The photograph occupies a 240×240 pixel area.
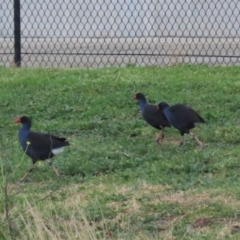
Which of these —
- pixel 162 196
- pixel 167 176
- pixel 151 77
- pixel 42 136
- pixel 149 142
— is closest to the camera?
pixel 162 196

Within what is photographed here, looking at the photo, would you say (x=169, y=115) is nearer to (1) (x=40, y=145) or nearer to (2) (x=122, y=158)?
(2) (x=122, y=158)

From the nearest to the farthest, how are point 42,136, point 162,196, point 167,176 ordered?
point 162,196 → point 167,176 → point 42,136

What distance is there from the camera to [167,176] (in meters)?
7.34

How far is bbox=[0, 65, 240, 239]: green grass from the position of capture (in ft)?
20.2

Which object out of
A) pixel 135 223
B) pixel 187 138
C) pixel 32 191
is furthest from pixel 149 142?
pixel 135 223

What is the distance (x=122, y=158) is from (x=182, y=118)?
28.9 inches

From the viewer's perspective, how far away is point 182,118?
834 centimetres

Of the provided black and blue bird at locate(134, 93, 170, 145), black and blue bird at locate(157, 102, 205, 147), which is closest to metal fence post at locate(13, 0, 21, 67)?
black and blue bird at locate(134, 93, 170, 145)

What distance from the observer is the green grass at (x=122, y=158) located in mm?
6164

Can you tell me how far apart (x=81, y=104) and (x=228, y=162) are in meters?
2.47

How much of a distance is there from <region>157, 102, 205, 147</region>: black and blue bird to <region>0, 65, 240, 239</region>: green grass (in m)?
0.14

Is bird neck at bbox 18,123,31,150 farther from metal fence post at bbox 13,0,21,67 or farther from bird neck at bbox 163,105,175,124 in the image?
metal fence post at bbox 13,0,21,67

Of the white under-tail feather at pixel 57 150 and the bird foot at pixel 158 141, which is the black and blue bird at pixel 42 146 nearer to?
the white under-tail feather at pixel 57 150

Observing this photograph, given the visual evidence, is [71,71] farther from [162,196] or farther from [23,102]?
[162,196]
